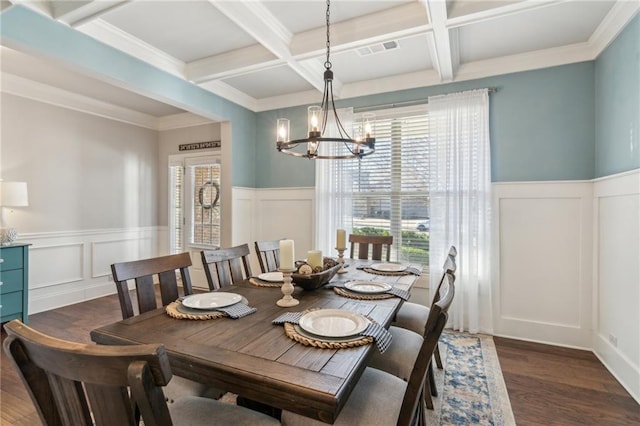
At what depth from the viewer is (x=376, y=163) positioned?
3.69m

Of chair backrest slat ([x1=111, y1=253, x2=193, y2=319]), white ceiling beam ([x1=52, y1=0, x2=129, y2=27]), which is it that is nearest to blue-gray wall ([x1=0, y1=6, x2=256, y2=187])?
white ceiling beam ([x1=52, y1=0, x2=129, y2=27])

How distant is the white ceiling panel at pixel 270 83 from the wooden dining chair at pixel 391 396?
9.81ft

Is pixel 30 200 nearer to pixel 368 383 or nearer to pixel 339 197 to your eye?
pixel 339 197

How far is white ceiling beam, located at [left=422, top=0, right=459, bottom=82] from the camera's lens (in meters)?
2.08

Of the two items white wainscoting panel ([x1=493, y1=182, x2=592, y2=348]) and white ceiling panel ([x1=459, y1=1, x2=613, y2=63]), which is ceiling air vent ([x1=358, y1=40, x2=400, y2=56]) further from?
white wainscoting panel ([x1=493, y1=182, x2=592, y2=348])

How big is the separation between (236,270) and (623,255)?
2862 mm

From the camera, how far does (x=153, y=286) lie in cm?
171

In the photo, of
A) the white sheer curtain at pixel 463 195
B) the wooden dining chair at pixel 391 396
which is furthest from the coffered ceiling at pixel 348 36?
the wooden dining chair at pixel 391 396

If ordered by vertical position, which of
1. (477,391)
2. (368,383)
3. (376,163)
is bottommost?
(477,391)

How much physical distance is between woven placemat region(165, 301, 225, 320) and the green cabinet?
2686mm

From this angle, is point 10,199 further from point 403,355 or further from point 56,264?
point 403,355

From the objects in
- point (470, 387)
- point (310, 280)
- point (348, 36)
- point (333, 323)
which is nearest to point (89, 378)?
point (333, 323)

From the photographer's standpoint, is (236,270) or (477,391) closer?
(477,391)

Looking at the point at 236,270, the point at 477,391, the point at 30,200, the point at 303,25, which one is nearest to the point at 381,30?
the point at 303,25
